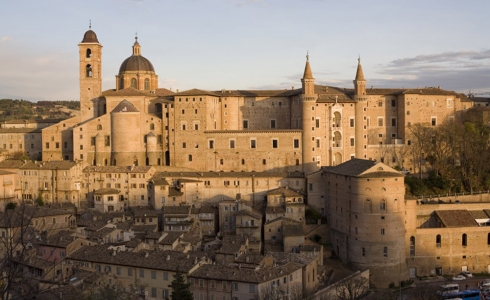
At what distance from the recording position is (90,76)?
56.7 meters

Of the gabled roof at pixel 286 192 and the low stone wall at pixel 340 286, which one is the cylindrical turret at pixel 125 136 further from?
the low stone wall at pixel 340 286

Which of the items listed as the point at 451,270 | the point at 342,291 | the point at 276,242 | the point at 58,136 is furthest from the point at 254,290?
the point at 58,136

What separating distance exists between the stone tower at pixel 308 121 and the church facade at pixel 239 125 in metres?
Result: 0.09

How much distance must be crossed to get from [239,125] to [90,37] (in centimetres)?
1644

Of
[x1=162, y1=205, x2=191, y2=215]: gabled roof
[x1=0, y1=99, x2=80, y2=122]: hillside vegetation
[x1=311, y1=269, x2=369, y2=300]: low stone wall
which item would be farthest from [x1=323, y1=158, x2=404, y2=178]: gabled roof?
[x1=0, y1=99, x2=80, y2=122]: hillside vegetation

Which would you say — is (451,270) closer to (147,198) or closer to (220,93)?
(147,198)

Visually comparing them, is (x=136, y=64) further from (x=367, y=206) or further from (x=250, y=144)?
(x=367, y=206)

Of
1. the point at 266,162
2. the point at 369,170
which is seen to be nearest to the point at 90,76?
the point at 266,162

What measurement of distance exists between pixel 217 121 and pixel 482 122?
24.0 meters

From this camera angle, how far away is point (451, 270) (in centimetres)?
4091

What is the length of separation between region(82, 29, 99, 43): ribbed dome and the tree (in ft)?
115

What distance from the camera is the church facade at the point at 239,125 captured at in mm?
52094

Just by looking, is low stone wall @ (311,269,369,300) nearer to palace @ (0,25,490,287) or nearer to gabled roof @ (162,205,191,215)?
palace @ (0,25,490,287)

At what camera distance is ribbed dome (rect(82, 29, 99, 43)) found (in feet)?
187
